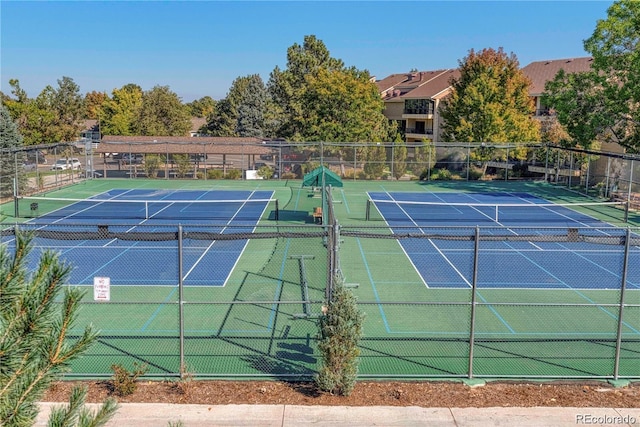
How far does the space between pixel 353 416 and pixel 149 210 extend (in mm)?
22274

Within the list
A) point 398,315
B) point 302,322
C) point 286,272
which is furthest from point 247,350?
point 286,272

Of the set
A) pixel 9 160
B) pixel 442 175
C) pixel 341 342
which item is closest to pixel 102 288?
pixel 341 342

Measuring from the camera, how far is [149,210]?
2872 centimetres

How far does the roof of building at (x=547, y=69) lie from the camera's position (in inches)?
2319

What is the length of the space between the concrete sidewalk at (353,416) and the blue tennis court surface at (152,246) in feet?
8.67

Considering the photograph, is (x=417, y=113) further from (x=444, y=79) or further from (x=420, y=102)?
(x=444, y=79)

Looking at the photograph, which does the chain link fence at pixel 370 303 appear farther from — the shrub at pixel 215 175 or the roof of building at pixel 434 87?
the roof of building at pixel 434 87

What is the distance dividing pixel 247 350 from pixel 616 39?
1192 inches

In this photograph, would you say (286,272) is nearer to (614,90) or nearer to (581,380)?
(581,380)

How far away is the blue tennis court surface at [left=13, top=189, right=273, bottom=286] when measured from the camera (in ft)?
53.6

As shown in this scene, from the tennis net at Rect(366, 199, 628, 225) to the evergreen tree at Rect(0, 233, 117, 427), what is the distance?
72.5 feet

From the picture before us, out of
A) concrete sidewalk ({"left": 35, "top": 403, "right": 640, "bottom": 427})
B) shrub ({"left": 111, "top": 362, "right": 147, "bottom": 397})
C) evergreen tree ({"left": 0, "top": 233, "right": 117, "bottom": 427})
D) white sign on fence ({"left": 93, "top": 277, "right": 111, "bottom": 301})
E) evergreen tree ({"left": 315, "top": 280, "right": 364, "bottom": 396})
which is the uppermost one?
evergreen tree ({"left": 0, "top": 233, "right": 117, "bottom": 427})

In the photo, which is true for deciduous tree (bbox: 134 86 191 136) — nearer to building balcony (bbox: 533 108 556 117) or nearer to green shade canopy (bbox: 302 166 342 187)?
building balcony (bbox: 533 108 556 117)

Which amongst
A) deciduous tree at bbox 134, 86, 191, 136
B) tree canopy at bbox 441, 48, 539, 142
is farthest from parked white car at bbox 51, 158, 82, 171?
tree canopy at bbox 441, 48, 539, 142
